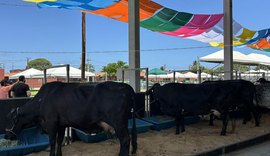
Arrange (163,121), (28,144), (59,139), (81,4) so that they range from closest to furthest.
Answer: (59,139) → (28,144) → (163,121) → (81,4)

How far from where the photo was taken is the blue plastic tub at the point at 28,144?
586 centimetres

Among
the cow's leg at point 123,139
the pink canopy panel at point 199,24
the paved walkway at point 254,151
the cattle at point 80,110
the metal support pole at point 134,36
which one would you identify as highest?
the pink canopy panel at point 199,24

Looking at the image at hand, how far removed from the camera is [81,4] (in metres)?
11.3

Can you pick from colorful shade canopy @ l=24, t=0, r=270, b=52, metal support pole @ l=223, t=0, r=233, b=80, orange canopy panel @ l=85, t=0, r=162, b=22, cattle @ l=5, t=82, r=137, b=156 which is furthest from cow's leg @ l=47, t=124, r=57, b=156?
metal support pole @ l=223, t=0, r=233, b=80

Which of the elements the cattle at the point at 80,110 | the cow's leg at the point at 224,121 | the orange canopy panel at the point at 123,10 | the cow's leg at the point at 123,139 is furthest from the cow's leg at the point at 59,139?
the orange canopy panel at the point at 123,10

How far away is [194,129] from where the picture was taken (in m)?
9.02

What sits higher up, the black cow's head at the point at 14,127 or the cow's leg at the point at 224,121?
the black cow's head at the point at 14,127

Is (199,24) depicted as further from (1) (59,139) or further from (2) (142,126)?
(1) (59,139)

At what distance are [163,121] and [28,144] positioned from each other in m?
3.78

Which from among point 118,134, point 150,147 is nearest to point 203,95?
point 150,147

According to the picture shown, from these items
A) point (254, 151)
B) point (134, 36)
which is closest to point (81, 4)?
point (134, 36)

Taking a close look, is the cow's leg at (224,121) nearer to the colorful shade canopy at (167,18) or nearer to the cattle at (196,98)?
the cattle at (196,98)

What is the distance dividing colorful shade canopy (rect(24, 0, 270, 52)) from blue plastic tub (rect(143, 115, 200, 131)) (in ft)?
15.0

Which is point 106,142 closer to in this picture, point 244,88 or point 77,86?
point 77,86
